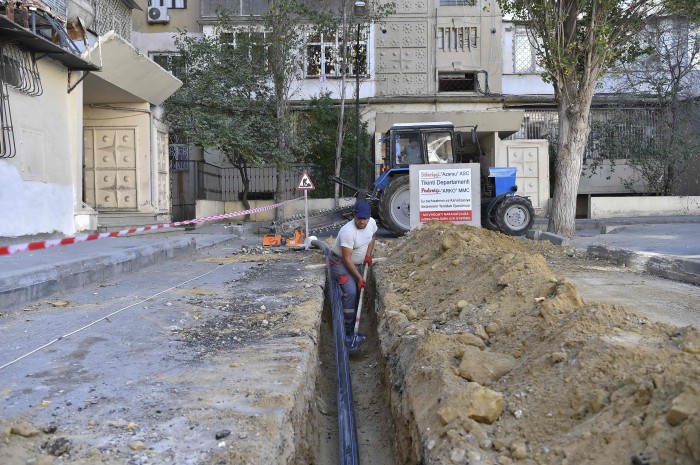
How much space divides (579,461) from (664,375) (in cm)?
56

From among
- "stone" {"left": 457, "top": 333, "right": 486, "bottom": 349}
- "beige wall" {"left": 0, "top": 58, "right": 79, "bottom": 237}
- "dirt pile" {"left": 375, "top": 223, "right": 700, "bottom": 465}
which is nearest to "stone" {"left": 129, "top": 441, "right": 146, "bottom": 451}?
"dirt pile" {"left": 375, "top": 223, "right": 700, "bottom": 465}

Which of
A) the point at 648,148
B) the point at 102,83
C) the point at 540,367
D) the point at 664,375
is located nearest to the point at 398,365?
the point at 540,367

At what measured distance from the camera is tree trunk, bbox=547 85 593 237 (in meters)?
14.8

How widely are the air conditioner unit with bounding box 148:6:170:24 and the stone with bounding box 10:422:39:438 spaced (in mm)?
25429

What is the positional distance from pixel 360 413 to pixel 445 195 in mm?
8223

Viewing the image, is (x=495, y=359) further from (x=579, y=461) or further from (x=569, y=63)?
(x=569, y=63)

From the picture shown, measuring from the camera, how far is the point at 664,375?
3.21 m

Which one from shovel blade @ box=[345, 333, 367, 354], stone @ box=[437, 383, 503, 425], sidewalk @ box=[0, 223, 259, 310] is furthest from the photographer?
shovel blade @ box=[345, 333, 367, 354]

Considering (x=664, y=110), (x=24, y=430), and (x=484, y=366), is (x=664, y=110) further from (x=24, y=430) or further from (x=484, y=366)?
(x=24, y=430)

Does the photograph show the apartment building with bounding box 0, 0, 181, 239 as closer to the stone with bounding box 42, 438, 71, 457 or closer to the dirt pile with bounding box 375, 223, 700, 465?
the dirt pile with bounding box 375, 223, 700, 465

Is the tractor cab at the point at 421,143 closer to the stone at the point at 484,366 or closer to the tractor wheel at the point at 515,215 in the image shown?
the tractor wheel at the point at 515,215

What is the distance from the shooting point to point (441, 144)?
16.2 m

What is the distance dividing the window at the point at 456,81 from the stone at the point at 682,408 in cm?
2487

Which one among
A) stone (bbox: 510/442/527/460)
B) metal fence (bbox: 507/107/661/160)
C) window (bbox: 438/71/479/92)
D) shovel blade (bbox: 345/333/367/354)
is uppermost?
window (bbox: 438/71/479/92)
